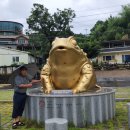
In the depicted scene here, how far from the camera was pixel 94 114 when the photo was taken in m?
9.02

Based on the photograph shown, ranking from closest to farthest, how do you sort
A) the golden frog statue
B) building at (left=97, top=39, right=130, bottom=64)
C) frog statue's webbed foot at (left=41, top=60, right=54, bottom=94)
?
the golden frog statue < frog statue's webbed foot at (left=41, top=60, right=54, bottom=94) < building at (left=97, top=39, right=130, bottom=64)

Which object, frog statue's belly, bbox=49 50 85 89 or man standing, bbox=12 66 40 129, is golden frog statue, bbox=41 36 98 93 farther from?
man standing, bbox=12 66 40 129

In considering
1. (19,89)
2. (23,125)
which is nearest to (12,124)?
(23,125)

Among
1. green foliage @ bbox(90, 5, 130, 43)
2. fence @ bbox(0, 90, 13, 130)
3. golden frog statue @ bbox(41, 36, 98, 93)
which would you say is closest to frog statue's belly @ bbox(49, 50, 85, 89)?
golden frog statue @ bbox(41, 36, 98, 93)

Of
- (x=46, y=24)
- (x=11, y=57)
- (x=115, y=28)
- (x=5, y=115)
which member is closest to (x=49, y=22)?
(x=46, y=24)

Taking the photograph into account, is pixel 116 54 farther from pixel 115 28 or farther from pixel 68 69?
pixel 68 69

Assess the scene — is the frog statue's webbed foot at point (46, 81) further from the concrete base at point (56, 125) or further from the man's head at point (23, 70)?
the concrete base at point (56, 125)

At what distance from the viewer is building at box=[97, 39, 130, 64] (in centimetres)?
5325

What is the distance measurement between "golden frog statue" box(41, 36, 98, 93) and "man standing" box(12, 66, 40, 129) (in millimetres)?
857

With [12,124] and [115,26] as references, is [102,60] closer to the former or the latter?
[115,26]

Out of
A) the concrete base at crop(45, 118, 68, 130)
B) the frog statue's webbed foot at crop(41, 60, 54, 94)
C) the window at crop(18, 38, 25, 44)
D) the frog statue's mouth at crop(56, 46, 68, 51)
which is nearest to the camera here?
the concrete base at crop(45, 118, 68, 130)

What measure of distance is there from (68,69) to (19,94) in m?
1.57

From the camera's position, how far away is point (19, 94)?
930 centimetres

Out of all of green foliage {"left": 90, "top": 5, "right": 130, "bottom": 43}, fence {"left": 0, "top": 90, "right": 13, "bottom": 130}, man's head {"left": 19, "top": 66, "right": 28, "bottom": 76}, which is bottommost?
fence {"left": 0, "top": 90, "right": 13, "bottom": 130}
